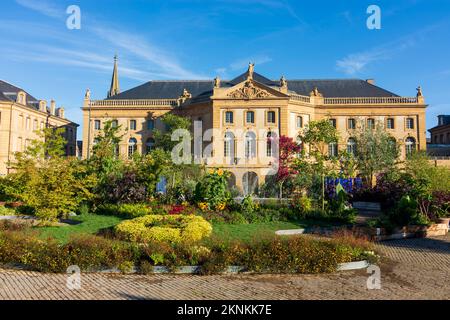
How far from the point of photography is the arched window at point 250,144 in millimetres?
39906

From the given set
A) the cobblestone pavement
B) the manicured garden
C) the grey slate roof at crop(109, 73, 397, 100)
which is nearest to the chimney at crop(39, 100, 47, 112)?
the grey slate roof at crop(109, 73, 397, 100)

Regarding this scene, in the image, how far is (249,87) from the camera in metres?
40.2

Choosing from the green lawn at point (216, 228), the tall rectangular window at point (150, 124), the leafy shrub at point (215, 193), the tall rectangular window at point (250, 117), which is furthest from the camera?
the tall rectangular window at point (150, 124)

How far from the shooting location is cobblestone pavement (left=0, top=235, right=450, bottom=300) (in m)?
8.38

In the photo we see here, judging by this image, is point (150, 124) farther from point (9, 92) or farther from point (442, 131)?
point (442, 131)

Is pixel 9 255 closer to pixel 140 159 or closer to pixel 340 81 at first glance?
pixel 140 159

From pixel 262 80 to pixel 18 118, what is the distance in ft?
107

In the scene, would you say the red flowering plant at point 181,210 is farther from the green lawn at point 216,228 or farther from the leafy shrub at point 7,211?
the leafy shrub at point 7,211

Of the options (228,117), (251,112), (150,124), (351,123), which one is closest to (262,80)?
(251,112)

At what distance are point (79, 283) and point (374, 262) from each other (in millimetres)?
8506

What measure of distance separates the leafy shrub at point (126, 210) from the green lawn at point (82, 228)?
63 centimetres

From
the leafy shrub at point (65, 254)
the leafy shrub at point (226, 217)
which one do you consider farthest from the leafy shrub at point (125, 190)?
the leafy shrub at point (65, 254)

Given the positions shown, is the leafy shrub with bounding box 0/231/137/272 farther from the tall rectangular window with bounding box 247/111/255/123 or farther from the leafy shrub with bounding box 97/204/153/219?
the tall rectangular window with bounding box 247/111/255/123
